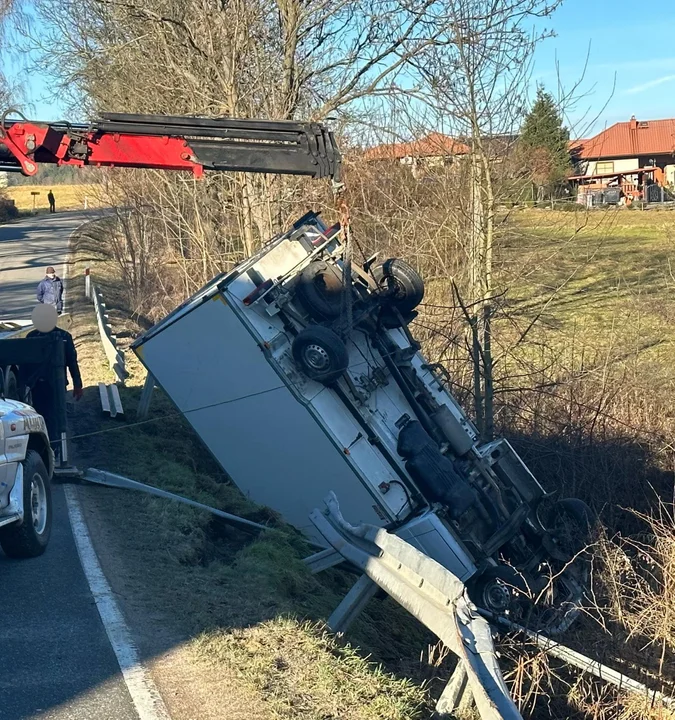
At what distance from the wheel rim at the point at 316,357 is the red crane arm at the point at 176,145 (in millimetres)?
1612

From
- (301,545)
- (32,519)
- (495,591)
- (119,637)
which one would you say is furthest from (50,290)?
(119,637)

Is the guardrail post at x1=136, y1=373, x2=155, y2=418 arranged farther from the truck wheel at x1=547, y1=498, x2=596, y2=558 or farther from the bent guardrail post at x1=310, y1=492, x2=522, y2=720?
the bent guardrail post at x1=310, y1=492, x2=522, y2=720

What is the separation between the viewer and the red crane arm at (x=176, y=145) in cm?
818

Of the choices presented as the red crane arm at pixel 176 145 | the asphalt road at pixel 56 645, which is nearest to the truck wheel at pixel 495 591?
the asphalt road at pixel 56 645

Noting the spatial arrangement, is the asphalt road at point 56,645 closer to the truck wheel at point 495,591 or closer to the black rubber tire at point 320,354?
the black rubber tire at point 320,354

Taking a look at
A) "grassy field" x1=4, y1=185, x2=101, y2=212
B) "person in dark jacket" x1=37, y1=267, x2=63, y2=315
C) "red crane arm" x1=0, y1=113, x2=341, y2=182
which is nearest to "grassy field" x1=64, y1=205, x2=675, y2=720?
"person in dark jacket" x1=37, y1=267, x2=63, y2=315

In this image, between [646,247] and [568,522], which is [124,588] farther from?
[646,247]

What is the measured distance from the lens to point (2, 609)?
5.96 m

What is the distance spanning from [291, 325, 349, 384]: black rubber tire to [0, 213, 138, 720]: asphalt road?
8.47ft

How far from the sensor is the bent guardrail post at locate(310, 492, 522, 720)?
4656 millimetres

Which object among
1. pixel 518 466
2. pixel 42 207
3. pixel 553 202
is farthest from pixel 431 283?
pixel 42 207

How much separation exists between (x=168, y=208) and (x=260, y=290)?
13.8m

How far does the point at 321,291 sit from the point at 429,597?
15.2 feet

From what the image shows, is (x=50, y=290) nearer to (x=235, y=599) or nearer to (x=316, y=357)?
(x=316, y=357)
